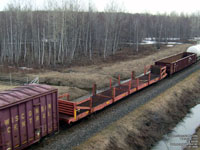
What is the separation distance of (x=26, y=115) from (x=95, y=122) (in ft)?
17.2

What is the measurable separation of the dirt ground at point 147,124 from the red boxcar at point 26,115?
2.28 metres

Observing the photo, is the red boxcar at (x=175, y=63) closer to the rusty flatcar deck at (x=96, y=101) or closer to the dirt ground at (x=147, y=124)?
the rusty flatcar deck at (x=96, y=101)

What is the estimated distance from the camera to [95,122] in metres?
14.0

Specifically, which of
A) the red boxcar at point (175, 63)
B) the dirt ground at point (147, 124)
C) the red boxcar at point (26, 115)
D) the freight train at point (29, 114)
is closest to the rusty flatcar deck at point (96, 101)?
the freight train at point (29, 114)

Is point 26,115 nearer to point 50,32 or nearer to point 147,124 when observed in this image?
Answer: point 147,124

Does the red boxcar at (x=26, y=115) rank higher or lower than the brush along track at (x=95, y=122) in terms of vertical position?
higher

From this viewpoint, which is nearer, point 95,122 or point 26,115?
point 26,115

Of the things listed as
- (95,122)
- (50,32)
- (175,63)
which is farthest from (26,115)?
(50,32)

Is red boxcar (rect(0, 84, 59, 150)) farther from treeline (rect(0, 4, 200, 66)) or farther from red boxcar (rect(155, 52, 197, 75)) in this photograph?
treeline (rect(0, 4, 200, 66))

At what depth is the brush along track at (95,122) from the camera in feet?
37.1

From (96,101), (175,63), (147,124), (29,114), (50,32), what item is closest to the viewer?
(29,114)

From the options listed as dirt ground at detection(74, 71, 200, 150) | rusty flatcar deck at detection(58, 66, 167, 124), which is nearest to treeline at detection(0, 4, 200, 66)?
rusty flatcar deck at detection(58, 66, 167, 124)

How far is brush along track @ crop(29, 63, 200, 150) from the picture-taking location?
37.1ft

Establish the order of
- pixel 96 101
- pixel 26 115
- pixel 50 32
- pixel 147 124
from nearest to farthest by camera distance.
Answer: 1. pixel 26 115
2. pixel 147 124
3. pixel 96 101
4. pixel 50 32
